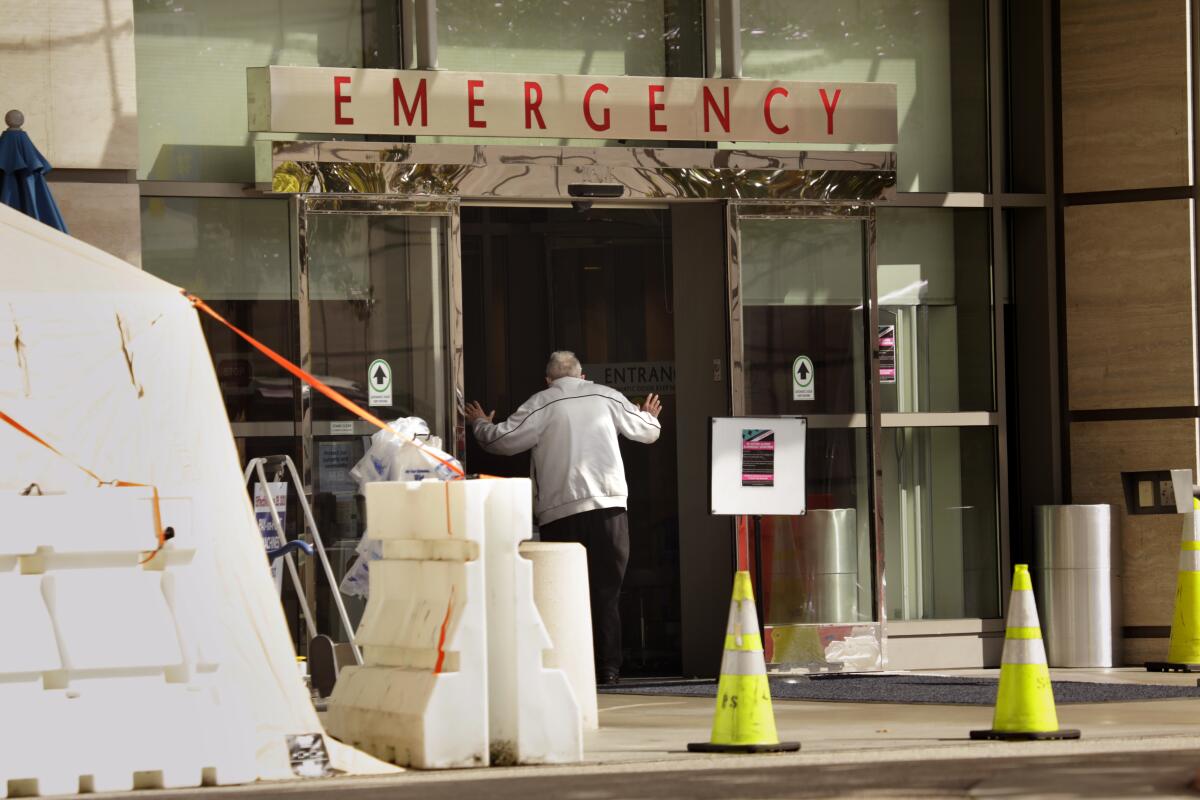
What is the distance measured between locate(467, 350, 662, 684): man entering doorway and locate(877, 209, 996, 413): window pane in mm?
1891

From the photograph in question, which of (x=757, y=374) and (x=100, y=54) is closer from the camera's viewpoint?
(x=100, y=54)

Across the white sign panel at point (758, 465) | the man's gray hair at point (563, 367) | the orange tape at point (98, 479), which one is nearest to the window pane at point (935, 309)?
the white sign panel at point (758, 465)

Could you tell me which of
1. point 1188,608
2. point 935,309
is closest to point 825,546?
point 935,309

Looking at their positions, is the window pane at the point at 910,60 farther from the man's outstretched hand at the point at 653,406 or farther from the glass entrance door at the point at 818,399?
the man's outstretched hand at the point at 653,406

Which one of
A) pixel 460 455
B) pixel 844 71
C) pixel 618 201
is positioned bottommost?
pixel 460 455

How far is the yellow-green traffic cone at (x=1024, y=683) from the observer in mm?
7977

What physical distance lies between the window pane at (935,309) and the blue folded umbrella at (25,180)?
5.54 m

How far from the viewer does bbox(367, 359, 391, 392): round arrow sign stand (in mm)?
11453

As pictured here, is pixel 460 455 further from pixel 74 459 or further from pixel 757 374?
pixel 74 459

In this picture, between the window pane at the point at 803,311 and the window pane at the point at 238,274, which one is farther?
the window pane at the point at 803,311

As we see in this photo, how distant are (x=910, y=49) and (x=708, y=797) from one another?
7599 mm

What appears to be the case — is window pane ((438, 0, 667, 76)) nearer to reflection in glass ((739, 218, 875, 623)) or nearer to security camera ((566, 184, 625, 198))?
security camera ((566, 184, 625, 198))

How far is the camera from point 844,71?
42.2 feet

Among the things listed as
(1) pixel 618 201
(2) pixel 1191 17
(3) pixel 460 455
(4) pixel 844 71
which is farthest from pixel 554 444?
(2) pixel 1191 17
